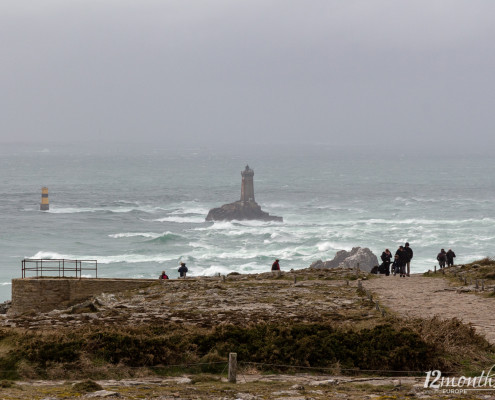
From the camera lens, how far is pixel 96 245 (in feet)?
286

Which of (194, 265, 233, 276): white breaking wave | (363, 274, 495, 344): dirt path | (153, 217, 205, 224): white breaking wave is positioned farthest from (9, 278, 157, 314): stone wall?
(153, 217, 205, 224): white breaking wave

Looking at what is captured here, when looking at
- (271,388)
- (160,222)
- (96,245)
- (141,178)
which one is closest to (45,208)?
(160,222)

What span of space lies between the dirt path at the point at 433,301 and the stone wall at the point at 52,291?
934 centimetres

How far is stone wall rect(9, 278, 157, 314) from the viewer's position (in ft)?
88.4

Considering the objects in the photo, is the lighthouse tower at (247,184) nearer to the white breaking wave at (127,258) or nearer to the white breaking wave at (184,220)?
the white breaking wave at (184,220)

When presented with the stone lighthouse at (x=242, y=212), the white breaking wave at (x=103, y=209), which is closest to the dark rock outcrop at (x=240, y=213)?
the stone lighthouse at (x=242, y=212)

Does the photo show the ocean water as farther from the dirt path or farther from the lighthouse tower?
the dirt path

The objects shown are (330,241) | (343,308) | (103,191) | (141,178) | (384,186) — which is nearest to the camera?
(343,308)

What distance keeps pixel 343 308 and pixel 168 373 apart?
8734 mm

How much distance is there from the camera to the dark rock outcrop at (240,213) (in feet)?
345

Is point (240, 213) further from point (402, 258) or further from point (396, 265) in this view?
point (402, 258)

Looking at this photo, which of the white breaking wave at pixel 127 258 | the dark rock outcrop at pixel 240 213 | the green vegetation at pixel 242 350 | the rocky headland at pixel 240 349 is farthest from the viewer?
the dark rock outcrop at pixel 240 213

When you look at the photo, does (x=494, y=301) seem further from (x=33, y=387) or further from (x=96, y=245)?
(x=96, y=245)

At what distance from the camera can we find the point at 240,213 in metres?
105
